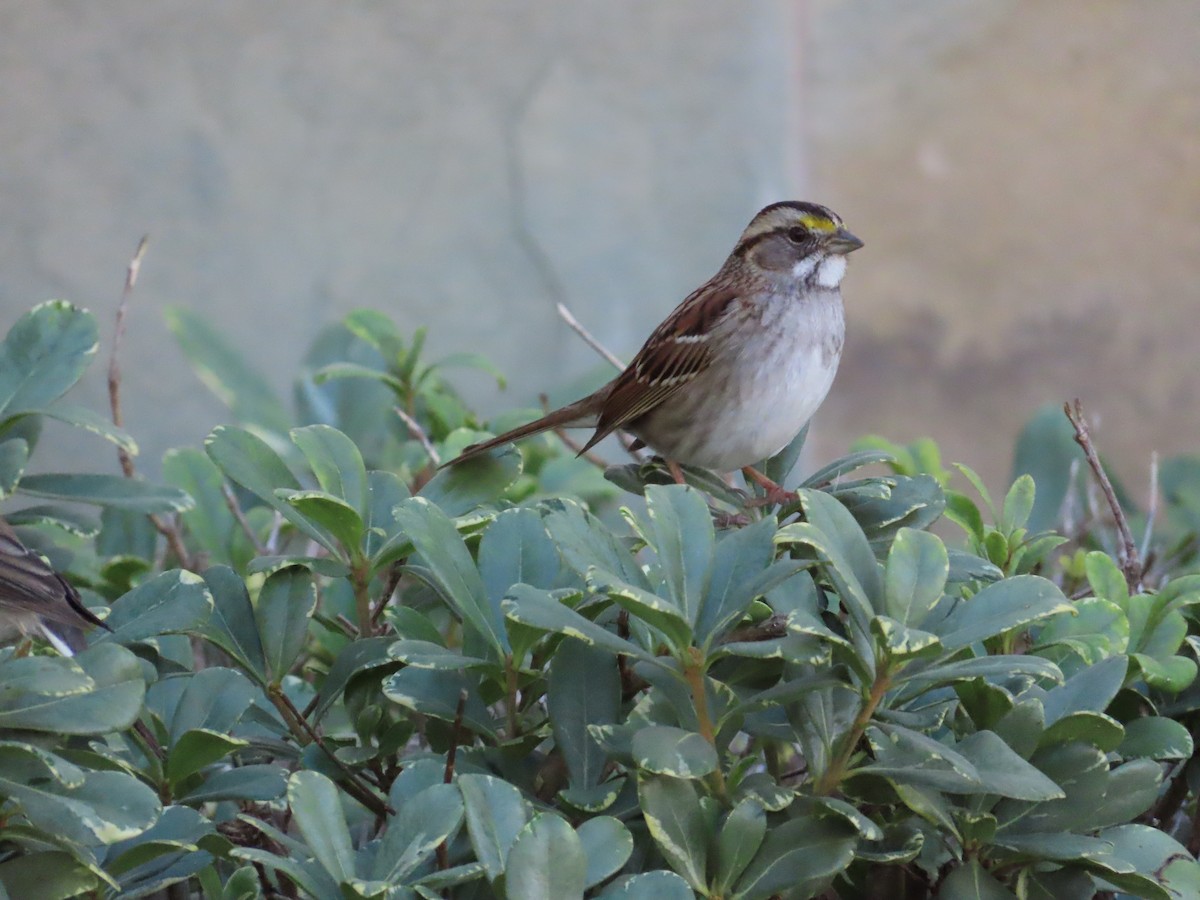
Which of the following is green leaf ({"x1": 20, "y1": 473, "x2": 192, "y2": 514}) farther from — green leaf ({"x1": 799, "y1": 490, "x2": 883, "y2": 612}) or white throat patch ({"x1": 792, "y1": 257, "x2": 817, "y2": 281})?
white throat patch ({"x1": 792, "y1": 257, "x2": 817, "y2": 281})

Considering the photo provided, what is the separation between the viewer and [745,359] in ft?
7.02

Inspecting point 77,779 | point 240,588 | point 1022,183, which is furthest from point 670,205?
point 77,779

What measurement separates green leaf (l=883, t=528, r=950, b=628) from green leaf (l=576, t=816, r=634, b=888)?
0.21 metres

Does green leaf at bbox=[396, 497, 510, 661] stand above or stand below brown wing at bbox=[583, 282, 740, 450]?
Result: above

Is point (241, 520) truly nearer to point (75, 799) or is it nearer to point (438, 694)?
point (438, 694)

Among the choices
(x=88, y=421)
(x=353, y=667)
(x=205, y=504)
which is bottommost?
(x=205, y=504)

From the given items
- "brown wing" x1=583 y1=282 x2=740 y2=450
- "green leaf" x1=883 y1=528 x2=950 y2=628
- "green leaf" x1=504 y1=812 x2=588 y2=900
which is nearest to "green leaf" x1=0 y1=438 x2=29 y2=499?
"green leaf" x1=504 y1=812 x2=588 y2=900

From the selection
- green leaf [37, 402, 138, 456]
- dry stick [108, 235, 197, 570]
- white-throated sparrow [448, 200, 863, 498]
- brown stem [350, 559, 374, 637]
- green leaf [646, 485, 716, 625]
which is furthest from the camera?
white-throated sparrow [448, 200, 863, 498]

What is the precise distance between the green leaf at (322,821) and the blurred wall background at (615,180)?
3.60m

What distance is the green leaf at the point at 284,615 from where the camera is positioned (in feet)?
3.46

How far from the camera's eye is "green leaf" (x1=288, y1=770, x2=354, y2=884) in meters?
0.82

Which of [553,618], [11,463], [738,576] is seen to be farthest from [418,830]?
[11,463]

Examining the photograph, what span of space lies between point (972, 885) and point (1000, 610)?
7.0 inches

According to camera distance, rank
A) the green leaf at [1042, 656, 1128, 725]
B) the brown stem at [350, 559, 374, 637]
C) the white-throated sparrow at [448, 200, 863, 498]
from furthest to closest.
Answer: the white-throated sparrow at [448, 200, 863, 498]
the brown stem at [350, 559, 374, 637]
the green leaf at [1042, 656, 1128, 725]
